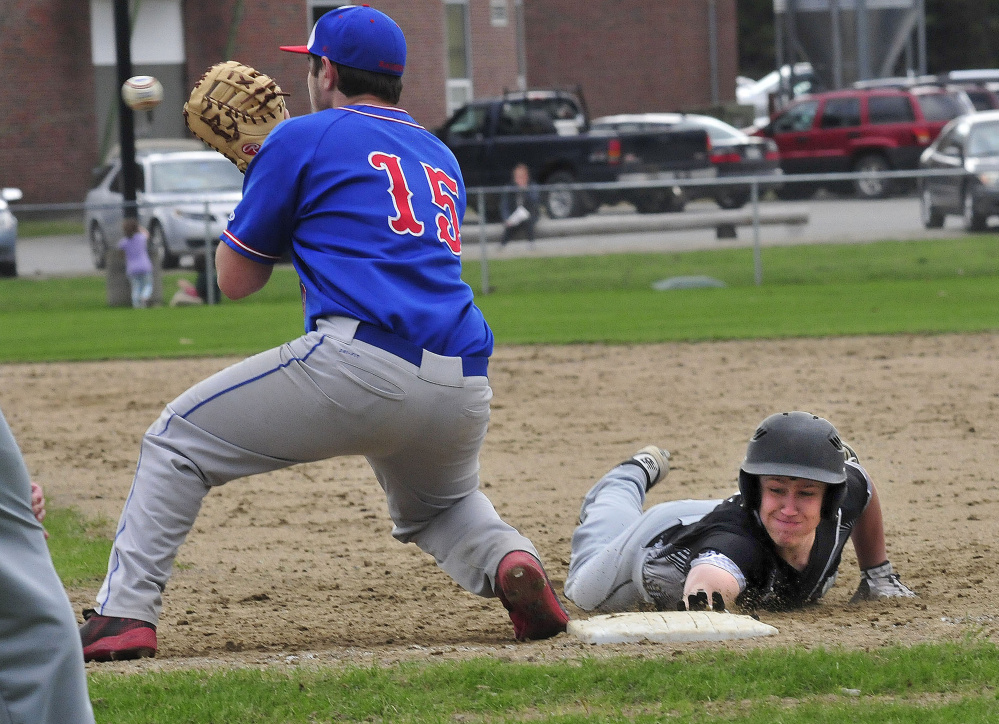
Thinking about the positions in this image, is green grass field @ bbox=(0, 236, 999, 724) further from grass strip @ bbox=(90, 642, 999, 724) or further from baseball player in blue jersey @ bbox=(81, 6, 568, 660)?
baseball player in blue jersey @ bbox=(81, 6, 568, 660)

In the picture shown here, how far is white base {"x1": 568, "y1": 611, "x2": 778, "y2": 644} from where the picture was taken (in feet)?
13.2

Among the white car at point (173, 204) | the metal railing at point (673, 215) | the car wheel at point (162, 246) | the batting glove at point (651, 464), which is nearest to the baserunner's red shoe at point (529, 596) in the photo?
the batting glove at point (651, 464)

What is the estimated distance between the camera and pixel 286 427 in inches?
152

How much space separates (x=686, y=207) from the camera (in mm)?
17688

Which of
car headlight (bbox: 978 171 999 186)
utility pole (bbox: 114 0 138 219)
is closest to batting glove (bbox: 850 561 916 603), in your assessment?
utility pole (bbox: 114 0 138 219)

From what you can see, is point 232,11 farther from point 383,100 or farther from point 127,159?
point 383,100

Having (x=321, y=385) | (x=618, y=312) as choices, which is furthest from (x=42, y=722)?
(x=618, y=312)

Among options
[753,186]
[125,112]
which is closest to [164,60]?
[125,112]

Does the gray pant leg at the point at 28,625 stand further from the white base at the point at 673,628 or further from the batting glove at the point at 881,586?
the batting glove at the point at 881,586

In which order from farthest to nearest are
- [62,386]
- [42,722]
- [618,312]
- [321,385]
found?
[618,312] < [62,386] < [321,385] < [42,722]

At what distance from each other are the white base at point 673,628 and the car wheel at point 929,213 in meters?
14.2

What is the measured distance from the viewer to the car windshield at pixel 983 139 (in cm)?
2039

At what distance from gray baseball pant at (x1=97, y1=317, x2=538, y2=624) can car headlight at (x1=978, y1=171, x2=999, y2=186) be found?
47.9ft

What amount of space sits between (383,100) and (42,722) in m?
2.24
